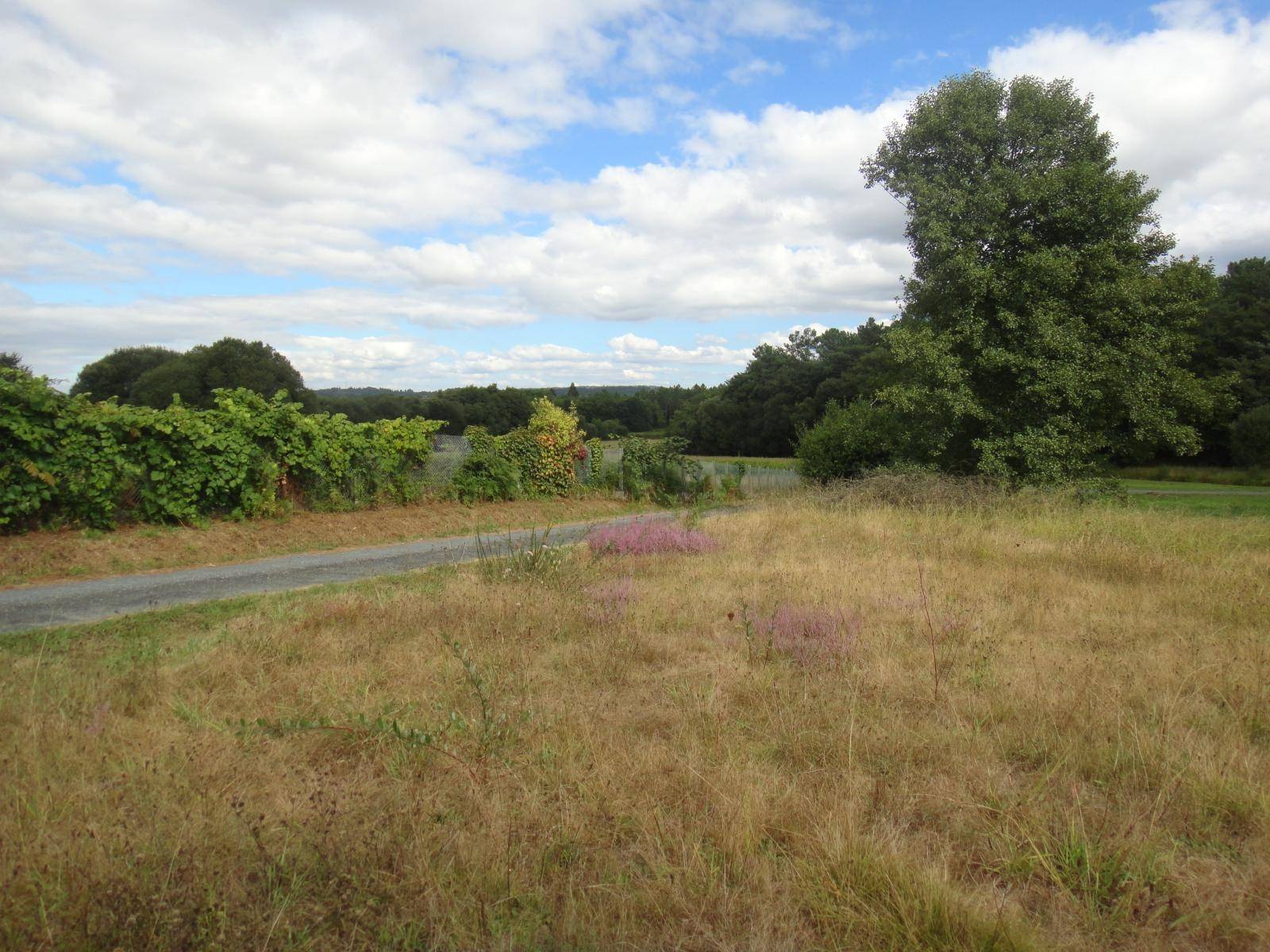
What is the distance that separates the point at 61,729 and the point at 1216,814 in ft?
17.7

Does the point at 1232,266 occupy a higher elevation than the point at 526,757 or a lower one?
higher

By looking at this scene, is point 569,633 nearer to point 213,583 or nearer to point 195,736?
point 195,736

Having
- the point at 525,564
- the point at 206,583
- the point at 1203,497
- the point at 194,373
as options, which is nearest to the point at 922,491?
the point at 525,564

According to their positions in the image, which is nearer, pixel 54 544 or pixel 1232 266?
pixel 54 544

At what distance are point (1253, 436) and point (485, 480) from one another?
39537mm

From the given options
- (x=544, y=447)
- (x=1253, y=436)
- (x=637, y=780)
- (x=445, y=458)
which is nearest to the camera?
(x=637, y=780)

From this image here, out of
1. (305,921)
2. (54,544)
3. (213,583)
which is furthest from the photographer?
(54,544)

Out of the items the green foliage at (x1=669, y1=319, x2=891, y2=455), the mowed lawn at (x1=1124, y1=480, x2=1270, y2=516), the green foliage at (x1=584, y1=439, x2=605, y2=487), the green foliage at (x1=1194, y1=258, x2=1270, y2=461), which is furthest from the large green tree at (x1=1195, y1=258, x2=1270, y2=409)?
the green foliage at (x1=584, y1=439, x2=605, y2=487)

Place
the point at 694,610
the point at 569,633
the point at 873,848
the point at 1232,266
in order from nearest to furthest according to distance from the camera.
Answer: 1. the point at 873,848
2. the point at 569,633
3. the point at 694,610
4. the point at 1232,266

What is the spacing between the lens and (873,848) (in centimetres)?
292

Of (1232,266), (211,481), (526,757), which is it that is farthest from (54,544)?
(1232,266)

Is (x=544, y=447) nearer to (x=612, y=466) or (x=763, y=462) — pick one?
(x=612, y=466)

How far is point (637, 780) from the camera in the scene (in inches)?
141

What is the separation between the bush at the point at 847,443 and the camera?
2453 centimetres
